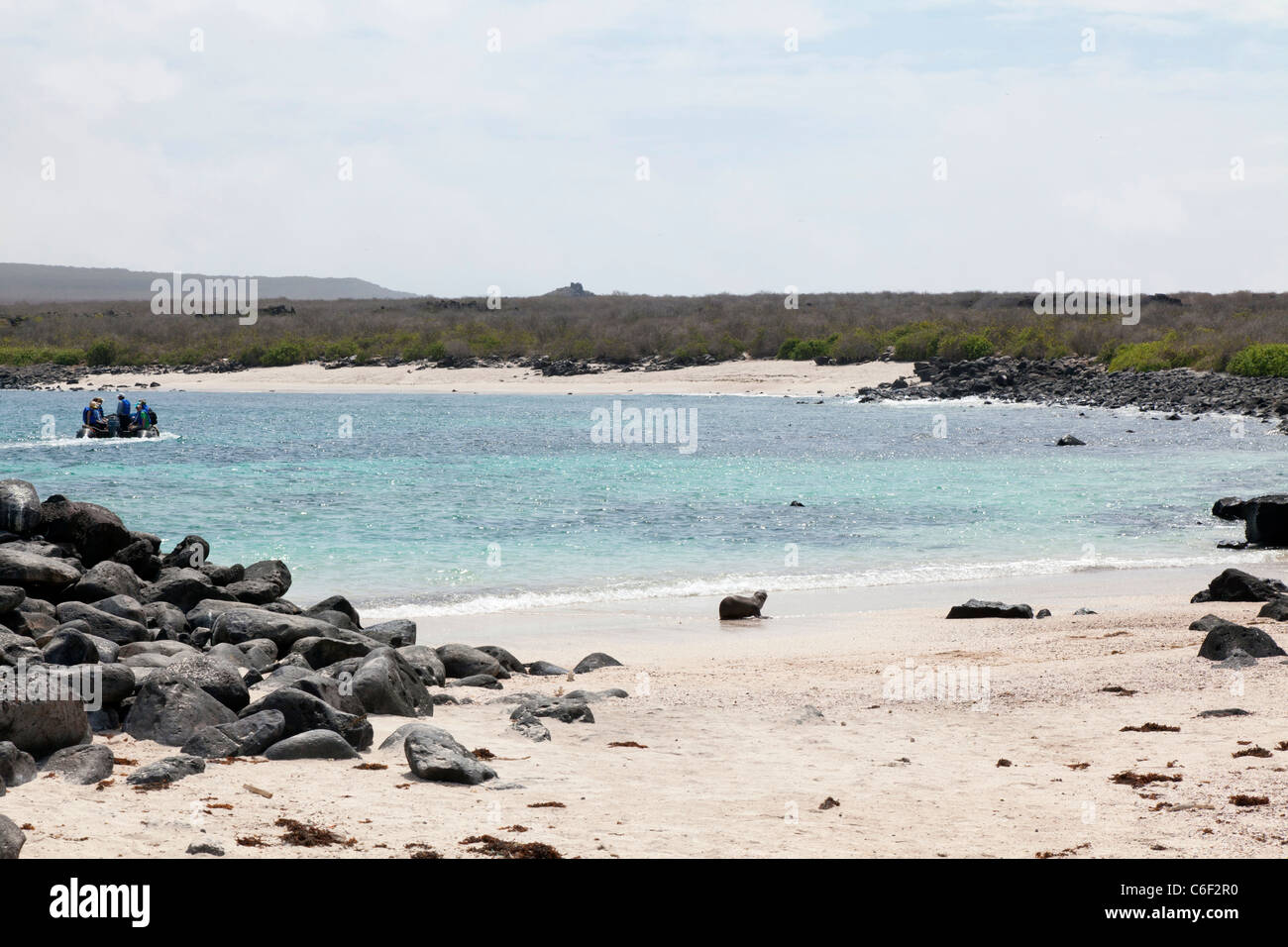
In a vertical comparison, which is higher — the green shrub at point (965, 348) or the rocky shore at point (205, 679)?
the green shrub at point (965, 348)

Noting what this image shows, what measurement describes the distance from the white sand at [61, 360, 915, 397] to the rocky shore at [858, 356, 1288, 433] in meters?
4.22

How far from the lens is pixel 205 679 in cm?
820

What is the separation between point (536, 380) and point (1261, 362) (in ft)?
128

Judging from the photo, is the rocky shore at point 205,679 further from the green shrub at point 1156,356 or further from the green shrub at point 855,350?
the green shrub at point 855,350

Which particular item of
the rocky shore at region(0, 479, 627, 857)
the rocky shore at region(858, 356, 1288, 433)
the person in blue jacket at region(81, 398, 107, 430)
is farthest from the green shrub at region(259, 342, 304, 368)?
the rocky shore at region(0, 479, 627, 857)

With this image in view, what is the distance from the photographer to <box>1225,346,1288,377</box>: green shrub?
56.6m

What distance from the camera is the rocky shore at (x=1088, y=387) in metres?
50.8

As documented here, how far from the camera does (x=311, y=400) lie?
67.1 meters

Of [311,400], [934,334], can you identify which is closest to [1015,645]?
[311,400]

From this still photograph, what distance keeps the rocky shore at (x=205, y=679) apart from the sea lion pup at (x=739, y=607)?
123 inches

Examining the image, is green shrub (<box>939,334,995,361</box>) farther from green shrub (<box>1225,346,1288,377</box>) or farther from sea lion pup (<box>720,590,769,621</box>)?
sea lion pup (<box>720,590,769,621</box>)

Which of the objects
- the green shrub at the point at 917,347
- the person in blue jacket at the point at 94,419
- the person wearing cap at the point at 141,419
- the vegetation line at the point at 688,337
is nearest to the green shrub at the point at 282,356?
the vegetation line at the point at 688,337

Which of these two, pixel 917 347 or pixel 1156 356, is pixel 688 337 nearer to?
pixel 917 347
